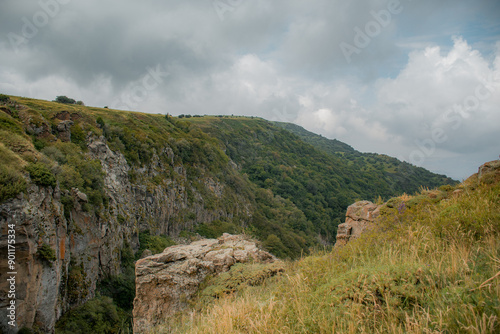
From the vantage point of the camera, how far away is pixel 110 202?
997 inches

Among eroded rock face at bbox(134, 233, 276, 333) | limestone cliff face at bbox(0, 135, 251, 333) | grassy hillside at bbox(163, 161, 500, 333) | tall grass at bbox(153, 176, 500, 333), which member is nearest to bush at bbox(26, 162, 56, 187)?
limestone cliff face at bbox(0, 135, 251, 333)

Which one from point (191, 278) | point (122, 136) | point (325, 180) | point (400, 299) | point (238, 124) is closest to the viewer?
point (400, 299)

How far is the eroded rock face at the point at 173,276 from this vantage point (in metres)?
7.19

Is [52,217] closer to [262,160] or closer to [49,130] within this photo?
[49,130]

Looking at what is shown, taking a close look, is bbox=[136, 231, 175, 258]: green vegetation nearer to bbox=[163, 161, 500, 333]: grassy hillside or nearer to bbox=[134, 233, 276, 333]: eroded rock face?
bbox=[134, 233, 276, 333]: eroded rock face

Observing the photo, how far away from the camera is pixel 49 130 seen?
23078mm

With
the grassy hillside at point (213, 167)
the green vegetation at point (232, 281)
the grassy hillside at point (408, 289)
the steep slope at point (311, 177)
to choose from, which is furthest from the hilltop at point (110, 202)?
the grassy hillside at point (408, 289)

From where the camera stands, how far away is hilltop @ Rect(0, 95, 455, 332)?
42.4 feet

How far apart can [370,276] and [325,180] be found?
310 feet

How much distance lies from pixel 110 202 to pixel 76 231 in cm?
701

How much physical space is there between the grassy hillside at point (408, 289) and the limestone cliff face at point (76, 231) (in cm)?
1203

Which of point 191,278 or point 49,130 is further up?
point 49,130

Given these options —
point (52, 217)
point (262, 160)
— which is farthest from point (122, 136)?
point (262, 160)

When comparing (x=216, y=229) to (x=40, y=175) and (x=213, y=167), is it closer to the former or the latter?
(x=213, y=167)
